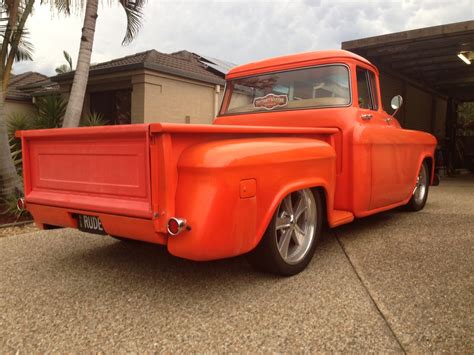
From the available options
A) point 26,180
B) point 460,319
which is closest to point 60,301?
point 26,180

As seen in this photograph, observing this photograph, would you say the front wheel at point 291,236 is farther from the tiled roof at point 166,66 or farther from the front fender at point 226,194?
the tiled roof at point 166,66

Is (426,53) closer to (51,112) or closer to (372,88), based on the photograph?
(372,88)

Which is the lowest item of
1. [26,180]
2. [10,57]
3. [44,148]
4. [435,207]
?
[435,207]

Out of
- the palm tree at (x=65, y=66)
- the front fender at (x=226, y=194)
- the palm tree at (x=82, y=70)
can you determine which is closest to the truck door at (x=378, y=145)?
the front fender at (x=226, y=194)

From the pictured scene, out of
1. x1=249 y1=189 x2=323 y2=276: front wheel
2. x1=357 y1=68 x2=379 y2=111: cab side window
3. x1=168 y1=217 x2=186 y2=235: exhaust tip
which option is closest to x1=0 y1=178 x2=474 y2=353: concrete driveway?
x1=249 y1=189 x2=323 y2=276: front wheel

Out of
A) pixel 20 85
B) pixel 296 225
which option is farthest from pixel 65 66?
pixel 296 225

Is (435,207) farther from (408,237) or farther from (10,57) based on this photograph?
(10,57)

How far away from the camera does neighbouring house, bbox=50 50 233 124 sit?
1058 cm

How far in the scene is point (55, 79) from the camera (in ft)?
42.9

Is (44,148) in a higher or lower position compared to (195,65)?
lower

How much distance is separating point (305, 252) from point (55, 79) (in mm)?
12238

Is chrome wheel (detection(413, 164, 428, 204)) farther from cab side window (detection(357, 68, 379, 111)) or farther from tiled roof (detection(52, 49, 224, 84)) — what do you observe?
tiled roof (detection(52, 49, 224, 84))

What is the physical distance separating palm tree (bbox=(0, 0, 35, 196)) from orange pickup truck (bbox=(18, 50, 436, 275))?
2.87m

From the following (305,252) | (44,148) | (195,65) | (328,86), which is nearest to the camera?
(44,148)
